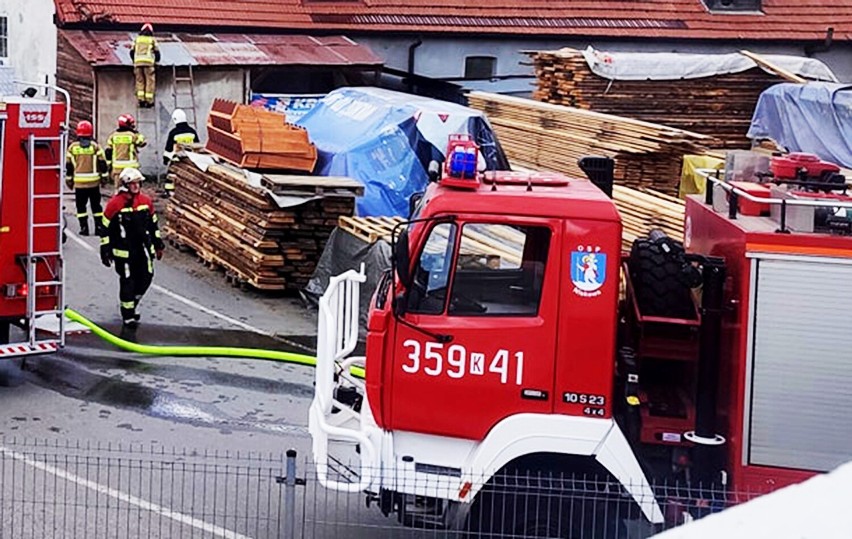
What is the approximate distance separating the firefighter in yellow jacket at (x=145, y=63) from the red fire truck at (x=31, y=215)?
11.4 m

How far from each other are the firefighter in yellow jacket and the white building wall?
3.28 metres

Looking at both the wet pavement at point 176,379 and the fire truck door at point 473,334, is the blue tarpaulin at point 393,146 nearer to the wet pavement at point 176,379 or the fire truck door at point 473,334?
the wet pavement at point 176,379

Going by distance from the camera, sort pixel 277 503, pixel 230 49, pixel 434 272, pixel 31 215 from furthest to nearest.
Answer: pixel 230 49 < pixel 31 215 < pixel 277 503 < pixel 434 272

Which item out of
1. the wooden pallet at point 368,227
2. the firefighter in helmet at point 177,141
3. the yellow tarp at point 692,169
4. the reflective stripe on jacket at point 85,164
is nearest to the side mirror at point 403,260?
the wooden pallet at point 368,227

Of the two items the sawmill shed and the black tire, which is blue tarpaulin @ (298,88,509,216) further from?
the black tire

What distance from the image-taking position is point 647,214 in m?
14.0

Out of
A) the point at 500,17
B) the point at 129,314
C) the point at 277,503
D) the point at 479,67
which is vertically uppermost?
the point at 500,17

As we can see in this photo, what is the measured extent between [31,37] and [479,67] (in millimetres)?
9693

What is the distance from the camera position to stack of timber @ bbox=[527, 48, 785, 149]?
20.6 metres

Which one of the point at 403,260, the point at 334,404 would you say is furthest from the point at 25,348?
the point at 403,260

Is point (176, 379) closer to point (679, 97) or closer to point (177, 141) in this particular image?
point (177, 141)

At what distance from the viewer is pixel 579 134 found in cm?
1836

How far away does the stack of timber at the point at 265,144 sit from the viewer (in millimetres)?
16391

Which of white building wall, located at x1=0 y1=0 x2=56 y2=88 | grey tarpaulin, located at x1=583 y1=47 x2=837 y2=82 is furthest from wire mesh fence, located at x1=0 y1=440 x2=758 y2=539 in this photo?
white building wall, located at x1=0 y1=0 x2=56 y2=88
